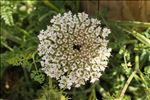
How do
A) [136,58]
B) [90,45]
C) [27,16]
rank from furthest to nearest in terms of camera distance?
[27,16], [136,58], [90,45]

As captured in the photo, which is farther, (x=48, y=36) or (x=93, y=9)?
(x=93, y=9)

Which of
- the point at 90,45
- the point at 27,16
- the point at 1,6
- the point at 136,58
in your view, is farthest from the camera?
the point at 27,16

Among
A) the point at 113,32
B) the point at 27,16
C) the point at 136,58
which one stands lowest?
the point at 136,58

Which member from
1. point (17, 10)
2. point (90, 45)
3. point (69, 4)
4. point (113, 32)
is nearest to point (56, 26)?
point (90, 45)

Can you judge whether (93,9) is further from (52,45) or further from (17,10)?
(52,45)

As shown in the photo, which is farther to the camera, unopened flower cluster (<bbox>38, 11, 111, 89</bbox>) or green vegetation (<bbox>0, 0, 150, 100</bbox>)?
green vegetation (<bbox>0, 0, 150, 100</bbox>)

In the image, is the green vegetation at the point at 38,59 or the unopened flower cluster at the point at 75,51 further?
the green vegetation at the point at 38,59

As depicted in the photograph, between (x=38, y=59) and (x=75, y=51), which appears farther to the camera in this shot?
(x=38, y=59)

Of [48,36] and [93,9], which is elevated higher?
[93,9]
